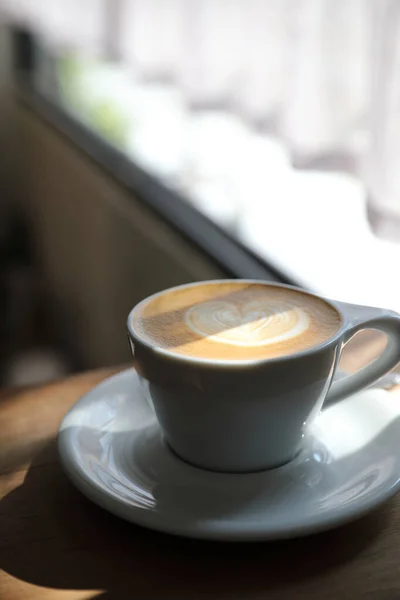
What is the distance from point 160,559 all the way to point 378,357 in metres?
0.18

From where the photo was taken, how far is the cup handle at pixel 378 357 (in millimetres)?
452

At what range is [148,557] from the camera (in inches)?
15.6

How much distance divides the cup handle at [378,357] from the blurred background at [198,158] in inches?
6.4

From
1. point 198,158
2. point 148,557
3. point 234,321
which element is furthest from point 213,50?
point 148,557

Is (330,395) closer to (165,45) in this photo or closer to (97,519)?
(97,519)

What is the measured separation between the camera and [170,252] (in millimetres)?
1190

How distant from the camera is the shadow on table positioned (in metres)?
0.37

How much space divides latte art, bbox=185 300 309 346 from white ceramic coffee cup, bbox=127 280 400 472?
0.03m

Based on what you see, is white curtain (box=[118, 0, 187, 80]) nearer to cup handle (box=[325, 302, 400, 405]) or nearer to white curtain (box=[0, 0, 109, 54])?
white curtain (box=[0, 0, 109, 54])

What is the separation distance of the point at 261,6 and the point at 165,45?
33cm

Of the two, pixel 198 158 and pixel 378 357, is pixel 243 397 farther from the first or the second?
pixel 198 158

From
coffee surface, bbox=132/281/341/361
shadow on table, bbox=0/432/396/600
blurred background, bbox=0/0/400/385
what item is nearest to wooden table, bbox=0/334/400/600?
shadow on table, bbox=0/432/396/600

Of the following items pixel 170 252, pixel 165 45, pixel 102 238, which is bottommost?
pixel 102 238

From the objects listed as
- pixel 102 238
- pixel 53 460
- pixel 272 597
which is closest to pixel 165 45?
pixel 102 238
